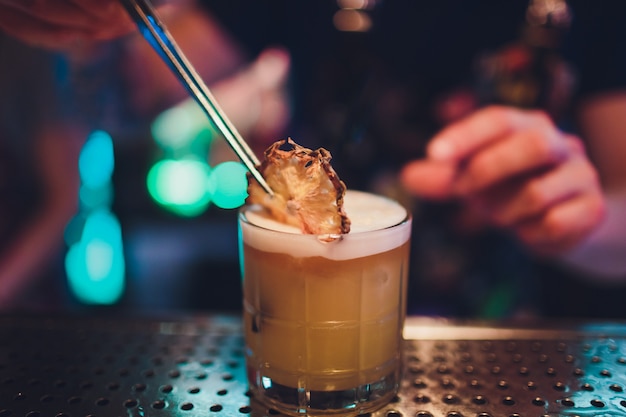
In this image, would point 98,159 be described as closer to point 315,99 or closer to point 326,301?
point 315,99

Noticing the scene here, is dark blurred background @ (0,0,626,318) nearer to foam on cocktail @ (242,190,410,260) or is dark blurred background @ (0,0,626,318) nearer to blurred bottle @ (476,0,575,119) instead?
blurred bottle @ (476,0,575,119)

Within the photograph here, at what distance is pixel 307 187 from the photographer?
741 millimetres

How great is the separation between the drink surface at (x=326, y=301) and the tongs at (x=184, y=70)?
0.37ft

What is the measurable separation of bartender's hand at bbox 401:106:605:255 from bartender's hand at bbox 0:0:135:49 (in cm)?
75

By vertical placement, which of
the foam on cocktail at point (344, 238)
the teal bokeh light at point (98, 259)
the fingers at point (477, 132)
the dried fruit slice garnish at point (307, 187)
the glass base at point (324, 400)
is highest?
the fingers at point (477, 132)

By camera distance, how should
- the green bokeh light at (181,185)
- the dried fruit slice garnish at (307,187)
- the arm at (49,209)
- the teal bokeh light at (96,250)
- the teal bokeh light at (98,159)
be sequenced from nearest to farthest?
the dried fruit slice garnish at (307,187) < the arm at (49,209) < the teal bokeh light at (98,159) < the teal bokeh light at (96,250) < the green bokeh light at (181,185)

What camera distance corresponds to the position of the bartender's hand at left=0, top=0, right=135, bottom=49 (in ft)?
2.93

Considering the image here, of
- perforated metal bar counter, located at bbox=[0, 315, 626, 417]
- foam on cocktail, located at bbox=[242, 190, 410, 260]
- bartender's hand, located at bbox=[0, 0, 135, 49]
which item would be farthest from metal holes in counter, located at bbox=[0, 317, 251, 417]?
bartender's hand, located at bbox=[0, 0, 135, 49]

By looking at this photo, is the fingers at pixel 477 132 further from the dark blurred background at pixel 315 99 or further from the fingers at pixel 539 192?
the dark blurred background at pixel 315 99

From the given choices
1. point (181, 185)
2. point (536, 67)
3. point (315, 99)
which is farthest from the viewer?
point (181, 185)

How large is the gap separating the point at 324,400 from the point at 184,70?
541 mm

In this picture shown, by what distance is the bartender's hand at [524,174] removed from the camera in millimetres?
1257

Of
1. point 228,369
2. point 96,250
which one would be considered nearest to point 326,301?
point 228,369

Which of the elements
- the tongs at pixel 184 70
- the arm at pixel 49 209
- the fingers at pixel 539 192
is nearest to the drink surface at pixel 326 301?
the tongs at pixel 184 70
